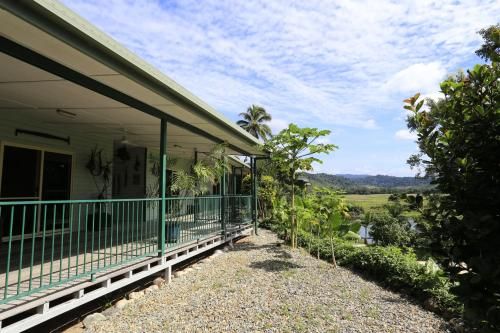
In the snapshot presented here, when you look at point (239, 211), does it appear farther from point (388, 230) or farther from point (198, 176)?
point (388, 230)

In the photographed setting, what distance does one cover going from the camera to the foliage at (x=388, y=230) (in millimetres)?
16109

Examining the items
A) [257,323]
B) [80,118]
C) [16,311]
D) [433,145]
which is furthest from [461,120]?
[80,118]

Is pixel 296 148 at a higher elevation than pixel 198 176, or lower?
higher

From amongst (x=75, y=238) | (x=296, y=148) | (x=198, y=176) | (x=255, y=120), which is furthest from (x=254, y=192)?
(x=255, y=120)

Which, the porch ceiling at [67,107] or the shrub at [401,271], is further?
the shrub at [401,271]

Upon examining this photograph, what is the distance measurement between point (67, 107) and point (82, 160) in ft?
9.94

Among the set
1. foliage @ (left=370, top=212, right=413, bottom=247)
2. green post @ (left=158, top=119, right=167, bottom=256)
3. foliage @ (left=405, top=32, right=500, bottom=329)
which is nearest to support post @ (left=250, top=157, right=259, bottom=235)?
green post @ (left=158, top=119, right=167, bottom=256)

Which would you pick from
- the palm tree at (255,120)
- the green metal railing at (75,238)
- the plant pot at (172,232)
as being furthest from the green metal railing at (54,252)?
the palm tree at (255,120)

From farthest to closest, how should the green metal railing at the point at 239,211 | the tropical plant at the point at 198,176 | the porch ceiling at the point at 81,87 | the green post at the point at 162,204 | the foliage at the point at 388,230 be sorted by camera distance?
the foliage at the point at 388,230, the green metal railing at the point at 239,211, the tropical plant at the point at 198,176, the green post at the point at 162,204, the porch ceiling at the point at 81,87

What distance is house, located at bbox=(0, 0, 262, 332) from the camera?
10.8ft

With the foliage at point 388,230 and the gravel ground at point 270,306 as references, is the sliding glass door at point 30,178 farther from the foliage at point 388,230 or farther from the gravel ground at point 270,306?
the foliage at point 388,230

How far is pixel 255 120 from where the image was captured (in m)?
43.2

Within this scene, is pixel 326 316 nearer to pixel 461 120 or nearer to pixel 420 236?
pixel 420 236

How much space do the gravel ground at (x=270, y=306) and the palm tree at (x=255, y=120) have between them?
36.1m
